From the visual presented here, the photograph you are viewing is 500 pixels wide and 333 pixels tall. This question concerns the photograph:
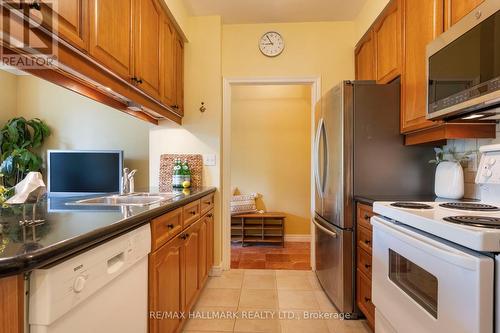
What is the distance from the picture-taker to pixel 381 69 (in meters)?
2.21

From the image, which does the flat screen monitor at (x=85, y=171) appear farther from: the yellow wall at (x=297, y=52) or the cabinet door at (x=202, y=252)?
the yellow wall at (x=297, y=52)

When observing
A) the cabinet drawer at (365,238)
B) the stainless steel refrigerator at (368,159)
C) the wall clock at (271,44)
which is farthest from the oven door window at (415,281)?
the wall clock at (271,44)

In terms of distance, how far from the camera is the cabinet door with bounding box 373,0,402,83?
1.97 meters

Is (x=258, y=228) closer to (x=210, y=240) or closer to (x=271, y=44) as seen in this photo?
(x=210, y=240)

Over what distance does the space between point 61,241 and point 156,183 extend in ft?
6.90

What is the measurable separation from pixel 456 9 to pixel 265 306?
2.28 metres

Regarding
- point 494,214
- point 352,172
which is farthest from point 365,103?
point 494,214

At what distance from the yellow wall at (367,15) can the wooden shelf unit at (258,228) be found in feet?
7.97

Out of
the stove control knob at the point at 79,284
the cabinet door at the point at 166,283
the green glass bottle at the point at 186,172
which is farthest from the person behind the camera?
the green glass bottle at the point at 186,172

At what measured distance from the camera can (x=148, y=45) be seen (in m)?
1.84

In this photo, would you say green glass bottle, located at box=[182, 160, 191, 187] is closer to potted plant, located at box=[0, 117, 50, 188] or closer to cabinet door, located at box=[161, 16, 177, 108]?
cabinet door, located at box=[161, 16, 177, 108]

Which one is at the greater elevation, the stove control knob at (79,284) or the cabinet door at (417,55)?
the cabinet door at (417,55)

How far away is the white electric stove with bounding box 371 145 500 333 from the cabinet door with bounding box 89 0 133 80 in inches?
63.5

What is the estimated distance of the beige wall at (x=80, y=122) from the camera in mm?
2395
